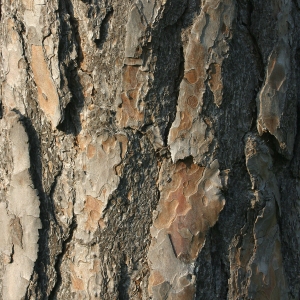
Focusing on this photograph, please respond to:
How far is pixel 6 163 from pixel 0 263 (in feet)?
0.82

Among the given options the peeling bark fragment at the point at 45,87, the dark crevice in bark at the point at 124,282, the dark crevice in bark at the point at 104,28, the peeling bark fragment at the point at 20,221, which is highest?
the dark crevice in bark at the point at 104,28

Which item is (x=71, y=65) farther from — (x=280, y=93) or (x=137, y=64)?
(x=280, y=93)

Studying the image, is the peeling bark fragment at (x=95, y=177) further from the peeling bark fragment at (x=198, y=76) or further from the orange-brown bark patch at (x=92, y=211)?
the peeling bark fragment at (x=198, y=76)

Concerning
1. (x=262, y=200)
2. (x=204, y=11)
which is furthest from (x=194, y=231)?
(x=204, y=11)

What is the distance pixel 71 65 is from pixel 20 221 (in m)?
0.37

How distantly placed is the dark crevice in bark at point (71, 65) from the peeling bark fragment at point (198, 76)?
214 mm

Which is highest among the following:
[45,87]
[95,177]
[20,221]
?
[45,87]

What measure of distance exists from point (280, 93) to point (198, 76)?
0.22m

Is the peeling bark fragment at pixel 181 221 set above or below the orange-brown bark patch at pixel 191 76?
below

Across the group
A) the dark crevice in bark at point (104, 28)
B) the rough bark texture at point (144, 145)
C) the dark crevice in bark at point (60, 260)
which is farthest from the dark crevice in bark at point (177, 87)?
the dark crevice in bark at point (60, 260)

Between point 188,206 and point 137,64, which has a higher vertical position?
point 137,64

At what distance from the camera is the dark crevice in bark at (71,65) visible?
979mm

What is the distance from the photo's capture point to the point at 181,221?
976 mm

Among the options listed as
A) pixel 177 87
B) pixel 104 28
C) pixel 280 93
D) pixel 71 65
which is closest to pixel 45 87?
pixel 71 65
